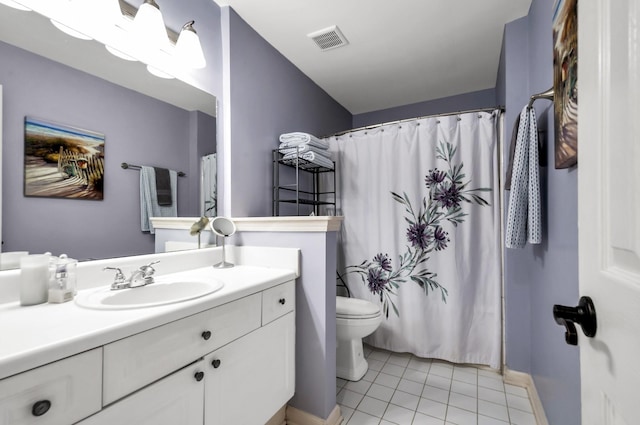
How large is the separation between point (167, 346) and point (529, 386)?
6.62ft

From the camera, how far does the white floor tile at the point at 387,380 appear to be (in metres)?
1.83

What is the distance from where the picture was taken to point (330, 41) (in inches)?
79.4

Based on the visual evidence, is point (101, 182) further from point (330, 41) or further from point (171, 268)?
point (330, 41)

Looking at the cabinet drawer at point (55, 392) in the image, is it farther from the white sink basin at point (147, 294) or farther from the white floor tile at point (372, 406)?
the white floor tile at point (372, 406)

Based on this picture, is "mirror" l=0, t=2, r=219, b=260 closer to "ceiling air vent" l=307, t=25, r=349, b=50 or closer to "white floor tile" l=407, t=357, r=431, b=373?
"ceiling air vent" l=307, t=25, r=349, b=50

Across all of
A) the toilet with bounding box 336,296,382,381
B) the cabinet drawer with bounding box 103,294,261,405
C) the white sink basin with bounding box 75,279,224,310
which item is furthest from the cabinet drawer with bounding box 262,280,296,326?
the toilet with bounding box 336,296,382,381

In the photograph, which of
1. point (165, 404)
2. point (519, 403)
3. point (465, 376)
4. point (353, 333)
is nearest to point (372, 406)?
point (353, 333)

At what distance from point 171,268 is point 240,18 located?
1567 mm

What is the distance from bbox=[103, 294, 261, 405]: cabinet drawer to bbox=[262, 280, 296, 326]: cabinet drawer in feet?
0.33

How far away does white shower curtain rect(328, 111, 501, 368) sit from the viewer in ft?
6.40

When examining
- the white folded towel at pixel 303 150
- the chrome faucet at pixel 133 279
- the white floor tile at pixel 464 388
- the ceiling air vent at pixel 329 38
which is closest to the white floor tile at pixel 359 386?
the white floor tile at pixel 464 388

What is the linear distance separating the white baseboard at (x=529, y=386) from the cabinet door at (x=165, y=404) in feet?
5.14

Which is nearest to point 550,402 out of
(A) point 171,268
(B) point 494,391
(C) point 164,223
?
(B) point 494,391

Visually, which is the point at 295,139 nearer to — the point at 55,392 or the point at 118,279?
the point at 118,279
